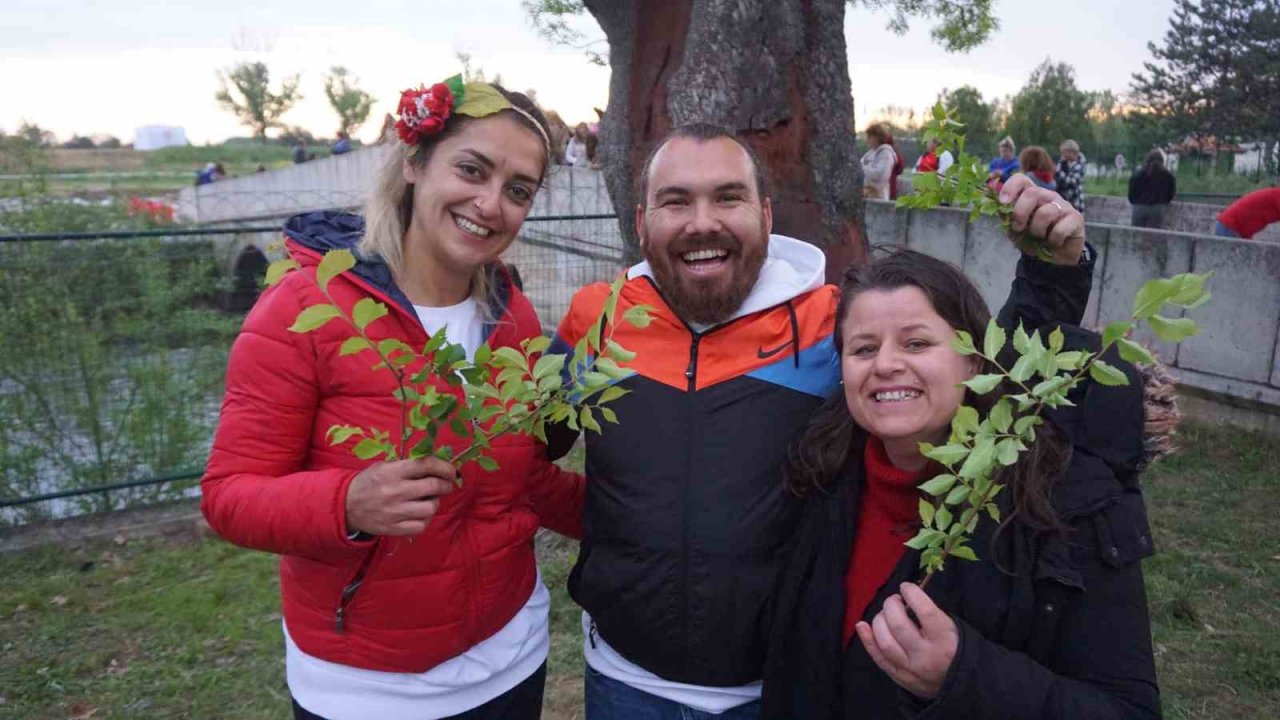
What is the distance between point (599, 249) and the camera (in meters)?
9.86

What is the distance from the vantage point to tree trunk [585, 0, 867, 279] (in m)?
4.60

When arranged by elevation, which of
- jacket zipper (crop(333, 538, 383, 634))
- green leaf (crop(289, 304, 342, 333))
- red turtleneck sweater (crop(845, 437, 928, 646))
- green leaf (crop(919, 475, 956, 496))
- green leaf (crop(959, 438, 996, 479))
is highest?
green leaf (crop(289, 304, 342, 333))

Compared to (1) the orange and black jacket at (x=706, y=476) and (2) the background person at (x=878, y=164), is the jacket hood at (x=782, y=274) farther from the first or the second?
(2) the background person at (x=878, y=164)

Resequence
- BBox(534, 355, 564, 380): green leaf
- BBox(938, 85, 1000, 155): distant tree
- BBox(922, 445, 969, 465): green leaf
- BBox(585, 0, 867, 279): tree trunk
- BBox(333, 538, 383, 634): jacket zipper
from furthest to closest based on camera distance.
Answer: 1. BBox(938, 85, 1000, 155): distant tree
2. BBox(585, 0, 867, 279): tree trunk
3. BBox(333, 538, 383, 634): jacket zipper
4. BBox(534, 355, 564, 380): green leaf
5. BBox(922, 445, 969, 465): green leaf

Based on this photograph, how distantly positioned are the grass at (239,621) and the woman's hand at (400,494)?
8.52ft

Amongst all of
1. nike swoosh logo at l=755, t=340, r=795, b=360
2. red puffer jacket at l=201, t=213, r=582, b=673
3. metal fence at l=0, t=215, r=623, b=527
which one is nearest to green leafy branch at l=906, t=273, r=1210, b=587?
nike swoosh logo at l=755, t=340, r=795, b=360

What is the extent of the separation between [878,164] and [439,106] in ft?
35.7

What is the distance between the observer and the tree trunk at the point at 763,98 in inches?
181

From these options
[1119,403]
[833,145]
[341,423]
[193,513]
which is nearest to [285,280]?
[341,423]

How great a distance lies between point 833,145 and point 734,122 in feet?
1.76

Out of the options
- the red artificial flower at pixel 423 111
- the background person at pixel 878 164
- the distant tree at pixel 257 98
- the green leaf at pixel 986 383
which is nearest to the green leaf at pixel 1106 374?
the green leaf at pixel 986 383

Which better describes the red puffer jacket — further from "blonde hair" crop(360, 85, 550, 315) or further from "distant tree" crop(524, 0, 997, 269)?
"distant tree" crop(524, 0, 997, 269)

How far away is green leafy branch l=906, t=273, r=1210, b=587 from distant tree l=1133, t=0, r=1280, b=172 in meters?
40.2

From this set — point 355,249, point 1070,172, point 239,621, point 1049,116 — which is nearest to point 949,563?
point 355,249
